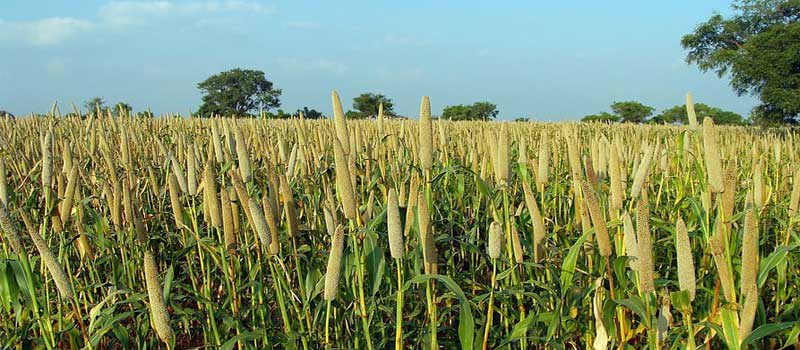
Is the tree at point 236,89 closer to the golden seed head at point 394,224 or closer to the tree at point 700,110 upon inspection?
the tree at point 700,110


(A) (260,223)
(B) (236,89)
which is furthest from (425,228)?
(B) (236,89)

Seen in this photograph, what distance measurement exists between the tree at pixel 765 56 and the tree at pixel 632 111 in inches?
936

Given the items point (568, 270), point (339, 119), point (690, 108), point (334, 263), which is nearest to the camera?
point (334, 263)

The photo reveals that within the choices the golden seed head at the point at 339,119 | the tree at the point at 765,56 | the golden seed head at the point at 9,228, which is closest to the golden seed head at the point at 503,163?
the golden seed head at the point at 339,119

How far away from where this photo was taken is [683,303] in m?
1.17

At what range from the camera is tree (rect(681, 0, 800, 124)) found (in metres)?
13.4

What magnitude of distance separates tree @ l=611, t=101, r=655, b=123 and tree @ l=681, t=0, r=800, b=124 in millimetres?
23781

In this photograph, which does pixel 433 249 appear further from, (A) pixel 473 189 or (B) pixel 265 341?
(A) pixel 473 189

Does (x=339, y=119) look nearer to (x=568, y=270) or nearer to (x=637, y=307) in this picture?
(x=568, y=270)

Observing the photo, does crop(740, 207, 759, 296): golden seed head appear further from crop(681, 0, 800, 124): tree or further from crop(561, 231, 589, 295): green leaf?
crop(681, 0, 800, 124): tree

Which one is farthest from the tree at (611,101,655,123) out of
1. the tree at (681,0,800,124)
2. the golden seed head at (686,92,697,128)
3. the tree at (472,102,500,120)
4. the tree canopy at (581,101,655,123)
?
the golden seed head at (686,92,697,128)

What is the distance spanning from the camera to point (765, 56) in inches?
535

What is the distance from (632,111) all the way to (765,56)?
28.6 metres

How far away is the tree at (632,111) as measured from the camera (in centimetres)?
4043
